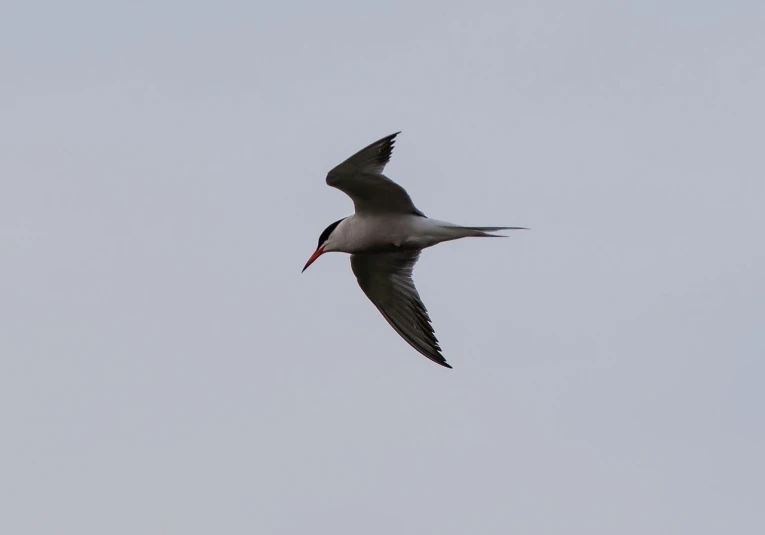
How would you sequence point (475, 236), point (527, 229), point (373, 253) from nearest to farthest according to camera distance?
1. point (527, 229)
2. point (475, 236)
3. point (373, 253)

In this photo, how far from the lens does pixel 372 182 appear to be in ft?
37.2

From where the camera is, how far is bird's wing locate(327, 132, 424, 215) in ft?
36.0

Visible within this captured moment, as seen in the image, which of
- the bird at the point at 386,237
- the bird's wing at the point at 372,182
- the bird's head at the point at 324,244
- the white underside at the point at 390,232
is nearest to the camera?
the bird's wing at the point at 372,182

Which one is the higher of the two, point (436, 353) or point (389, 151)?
point (389, 151)

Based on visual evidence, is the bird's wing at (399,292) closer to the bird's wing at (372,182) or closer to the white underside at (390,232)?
the white underside at (390,232)

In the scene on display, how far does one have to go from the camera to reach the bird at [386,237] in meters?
11.2

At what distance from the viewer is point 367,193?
11562mm

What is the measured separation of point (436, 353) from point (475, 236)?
1747mm

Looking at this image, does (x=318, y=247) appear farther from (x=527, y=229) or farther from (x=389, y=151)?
(x=527, y=229)

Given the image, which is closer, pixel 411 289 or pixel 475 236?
pixel 475 236

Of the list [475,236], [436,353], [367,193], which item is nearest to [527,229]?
[475,236]

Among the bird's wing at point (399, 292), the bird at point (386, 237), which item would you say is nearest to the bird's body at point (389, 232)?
the bird at point (386, 237)

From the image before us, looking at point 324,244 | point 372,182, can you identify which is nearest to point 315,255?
point 324,244

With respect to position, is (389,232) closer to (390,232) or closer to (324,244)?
(390,232)
